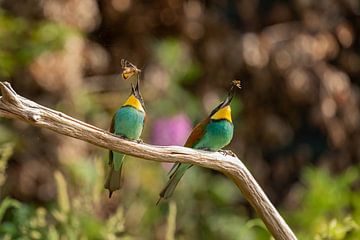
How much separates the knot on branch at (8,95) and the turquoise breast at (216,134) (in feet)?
0.91

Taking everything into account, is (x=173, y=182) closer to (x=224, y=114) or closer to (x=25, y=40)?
(x=224, y=114)

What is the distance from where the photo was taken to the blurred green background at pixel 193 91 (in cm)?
335

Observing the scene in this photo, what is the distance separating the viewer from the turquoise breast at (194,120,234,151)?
135 cm

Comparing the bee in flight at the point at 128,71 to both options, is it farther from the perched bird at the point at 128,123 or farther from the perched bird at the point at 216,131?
the perched bird at the point at 216,131

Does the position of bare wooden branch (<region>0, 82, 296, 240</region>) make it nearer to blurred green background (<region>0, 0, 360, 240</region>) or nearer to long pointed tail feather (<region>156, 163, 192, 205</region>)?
long pointed tail feather (<region>156, 163, 192, 205</region>)

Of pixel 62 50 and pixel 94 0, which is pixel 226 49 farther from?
pixel 62 50

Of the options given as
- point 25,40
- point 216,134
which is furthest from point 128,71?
point 25,40

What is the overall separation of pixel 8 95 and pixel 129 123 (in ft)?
0.54

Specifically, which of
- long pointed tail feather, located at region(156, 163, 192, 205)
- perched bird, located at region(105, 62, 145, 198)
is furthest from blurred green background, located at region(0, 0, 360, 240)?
perched bird, located at region(105, 62, 145, 198)

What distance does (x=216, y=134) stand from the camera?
1.35 metres

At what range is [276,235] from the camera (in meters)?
1.43

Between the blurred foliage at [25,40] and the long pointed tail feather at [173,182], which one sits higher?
the blurred foliage at [25,40]

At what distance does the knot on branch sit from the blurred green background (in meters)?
1.69

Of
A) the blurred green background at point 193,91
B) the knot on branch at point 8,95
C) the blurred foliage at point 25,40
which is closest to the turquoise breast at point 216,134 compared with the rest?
the knot on branch at point 8,95
